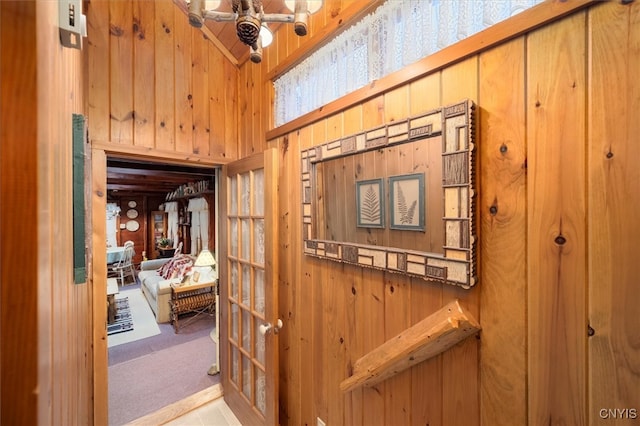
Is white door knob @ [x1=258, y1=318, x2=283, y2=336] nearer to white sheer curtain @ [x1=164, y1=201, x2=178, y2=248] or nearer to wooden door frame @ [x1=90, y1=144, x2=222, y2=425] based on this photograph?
wooden door frame @ [x1=90, y1=144, x2=222, y2=425]

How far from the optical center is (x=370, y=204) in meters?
1.19

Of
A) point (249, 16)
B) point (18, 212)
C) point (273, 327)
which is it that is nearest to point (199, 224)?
point (273, 327)

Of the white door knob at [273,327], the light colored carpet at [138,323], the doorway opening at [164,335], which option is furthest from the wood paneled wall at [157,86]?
the light colored carpet at [138,323]

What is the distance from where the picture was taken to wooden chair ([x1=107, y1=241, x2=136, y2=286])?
6.11 meters

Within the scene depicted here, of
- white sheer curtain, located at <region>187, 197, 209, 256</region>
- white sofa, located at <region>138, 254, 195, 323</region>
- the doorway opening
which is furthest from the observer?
white sheer curtain, located at <region>187, 197, 209, 256</region>

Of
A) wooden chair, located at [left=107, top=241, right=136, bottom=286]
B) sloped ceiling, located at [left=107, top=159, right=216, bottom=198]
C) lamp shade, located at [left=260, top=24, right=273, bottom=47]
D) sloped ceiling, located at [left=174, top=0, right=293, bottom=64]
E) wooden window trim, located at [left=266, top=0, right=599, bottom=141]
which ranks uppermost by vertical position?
sloped ceiling, located at [left=174, top=0, right=293, bottom=64]

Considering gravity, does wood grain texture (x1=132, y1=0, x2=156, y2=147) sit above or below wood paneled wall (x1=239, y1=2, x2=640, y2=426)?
above

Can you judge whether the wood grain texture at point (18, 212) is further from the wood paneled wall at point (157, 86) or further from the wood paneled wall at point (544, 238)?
the wood paneled wall at point (157, 86)

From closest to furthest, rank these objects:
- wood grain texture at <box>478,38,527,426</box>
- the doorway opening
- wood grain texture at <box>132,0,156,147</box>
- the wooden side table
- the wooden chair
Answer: wood grain texture at <box>478,38,527,426</box>
wood grain texture at <box>132,0,156,147</box>
the doorway opening
the wooden side table
the wooden chair

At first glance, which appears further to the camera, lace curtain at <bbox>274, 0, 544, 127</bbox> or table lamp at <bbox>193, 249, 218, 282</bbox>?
table lamp at <bbox>193, 249, 218, 282</bbox>

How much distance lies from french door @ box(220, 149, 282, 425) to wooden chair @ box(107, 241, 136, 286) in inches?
214

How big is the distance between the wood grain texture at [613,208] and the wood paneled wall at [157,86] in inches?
82.9

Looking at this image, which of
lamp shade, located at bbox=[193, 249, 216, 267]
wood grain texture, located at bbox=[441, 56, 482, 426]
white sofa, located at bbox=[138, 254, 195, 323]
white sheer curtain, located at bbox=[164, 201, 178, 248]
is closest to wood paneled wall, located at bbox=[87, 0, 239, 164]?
wood grain texture, located at bbox=[441, 56, 482, 426]

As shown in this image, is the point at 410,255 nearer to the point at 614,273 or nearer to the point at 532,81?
the point at 614,273
